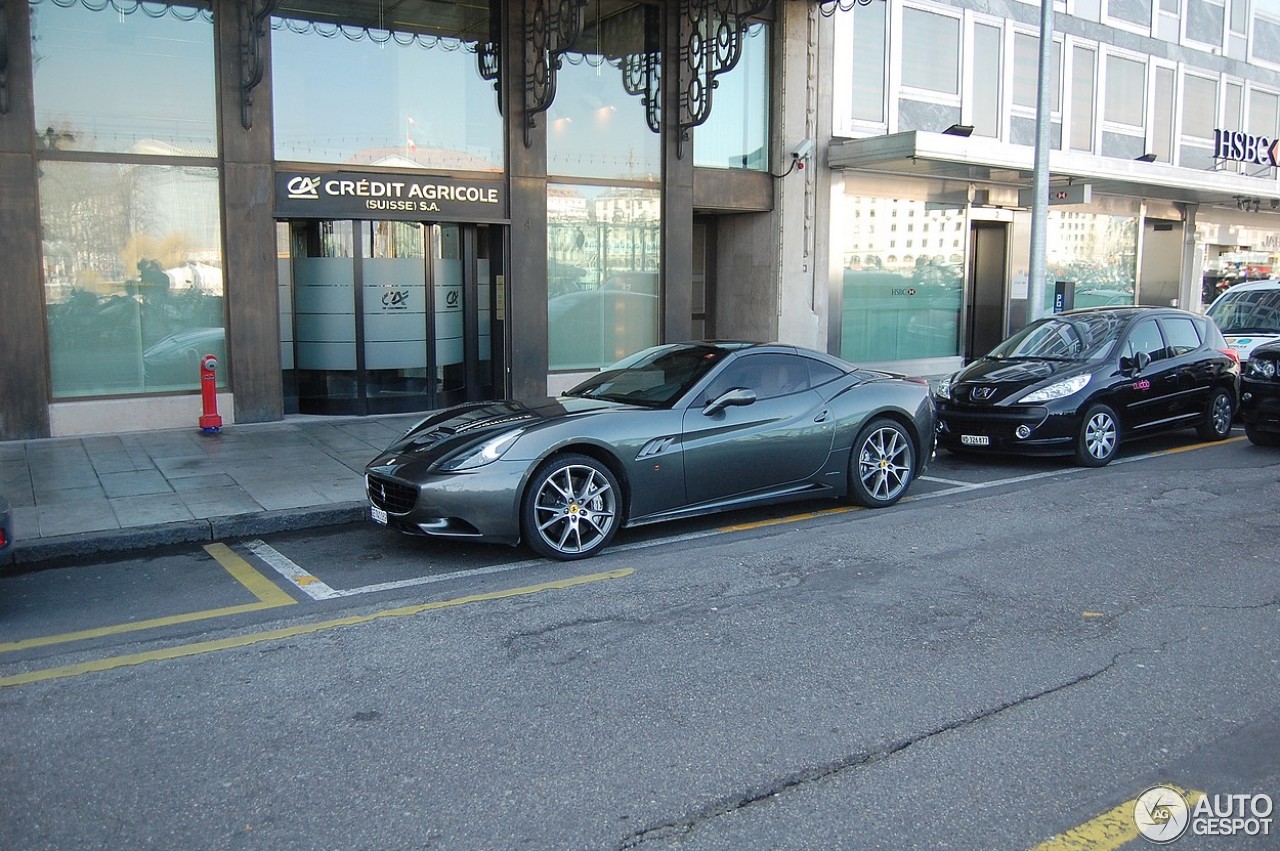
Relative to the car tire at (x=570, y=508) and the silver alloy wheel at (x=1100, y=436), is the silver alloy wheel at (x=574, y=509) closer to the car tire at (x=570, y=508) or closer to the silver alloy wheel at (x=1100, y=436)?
the car tire at (x=570, y=508)

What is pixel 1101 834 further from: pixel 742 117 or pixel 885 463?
pixel 742 117

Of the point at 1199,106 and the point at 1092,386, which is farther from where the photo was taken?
the point at 1199,106

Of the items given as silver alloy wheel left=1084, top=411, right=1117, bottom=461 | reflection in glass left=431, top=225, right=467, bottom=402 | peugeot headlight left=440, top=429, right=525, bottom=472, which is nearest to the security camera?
reflection in glass left=431, top=225, right=467, bottom=402

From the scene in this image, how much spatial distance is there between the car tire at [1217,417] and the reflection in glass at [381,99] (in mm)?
9061

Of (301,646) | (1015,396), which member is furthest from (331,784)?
(1015,396)

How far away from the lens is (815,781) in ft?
13.1

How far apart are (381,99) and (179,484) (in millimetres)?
6066

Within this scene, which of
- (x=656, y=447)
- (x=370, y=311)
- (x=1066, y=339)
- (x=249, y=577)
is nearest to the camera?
(x=249, y=577)

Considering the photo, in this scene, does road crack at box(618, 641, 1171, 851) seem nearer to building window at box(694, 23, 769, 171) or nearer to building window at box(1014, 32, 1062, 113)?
building window at box(694, 23, 769, 171)

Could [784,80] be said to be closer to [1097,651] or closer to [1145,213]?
[1145,213]

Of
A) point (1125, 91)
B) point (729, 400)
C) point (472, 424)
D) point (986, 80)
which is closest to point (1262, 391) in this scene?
point (729, 400)

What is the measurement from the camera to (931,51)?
60.0 ft

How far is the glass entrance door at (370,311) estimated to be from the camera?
1334 cm

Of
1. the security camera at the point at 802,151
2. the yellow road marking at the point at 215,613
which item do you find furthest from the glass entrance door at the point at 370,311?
the yellow road marking at the point at 215,613
